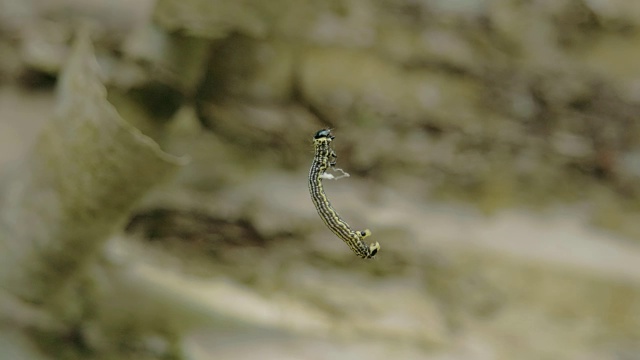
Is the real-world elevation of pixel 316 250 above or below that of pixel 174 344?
above

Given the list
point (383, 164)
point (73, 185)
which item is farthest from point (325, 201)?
point (383, 164)

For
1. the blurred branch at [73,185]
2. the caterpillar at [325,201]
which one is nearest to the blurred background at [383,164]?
the blurred branch at [73,185]

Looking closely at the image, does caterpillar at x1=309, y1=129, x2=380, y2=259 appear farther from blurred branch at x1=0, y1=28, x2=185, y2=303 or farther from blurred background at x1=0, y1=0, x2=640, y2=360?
blurred background at x1=0, y1=0, x2=640, y2=360

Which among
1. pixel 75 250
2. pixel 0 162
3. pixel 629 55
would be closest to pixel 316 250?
pixel 75 250

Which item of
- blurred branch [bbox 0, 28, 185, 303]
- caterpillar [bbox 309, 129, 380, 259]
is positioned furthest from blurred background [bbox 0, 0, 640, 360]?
caterpillar [bbox 309, 129, 380, 259]

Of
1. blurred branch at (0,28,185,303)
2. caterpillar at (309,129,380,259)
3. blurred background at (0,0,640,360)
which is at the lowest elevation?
caterpillar at (309,129,380,259)

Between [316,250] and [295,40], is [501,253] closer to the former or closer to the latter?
[316,250]

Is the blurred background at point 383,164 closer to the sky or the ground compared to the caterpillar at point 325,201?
closer to the sky

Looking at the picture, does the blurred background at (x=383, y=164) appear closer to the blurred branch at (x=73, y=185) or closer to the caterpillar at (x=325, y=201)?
the blurred branch at (x=73, y=185)
